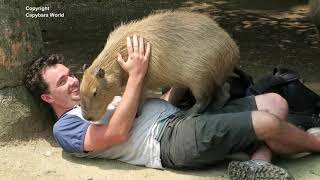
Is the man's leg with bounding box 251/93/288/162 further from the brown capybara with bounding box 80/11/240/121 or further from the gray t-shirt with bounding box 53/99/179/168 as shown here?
the gray t-shirt with bounding box 53/99/179/168

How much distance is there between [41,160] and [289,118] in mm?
2082

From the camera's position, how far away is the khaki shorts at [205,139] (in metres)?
3.95

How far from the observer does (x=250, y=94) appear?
481cm

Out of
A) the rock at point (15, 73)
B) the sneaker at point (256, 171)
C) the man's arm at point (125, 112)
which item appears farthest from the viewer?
Answer: the rock at point (15, 73)

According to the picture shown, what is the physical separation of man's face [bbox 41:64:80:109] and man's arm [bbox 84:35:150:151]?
487 millimetres

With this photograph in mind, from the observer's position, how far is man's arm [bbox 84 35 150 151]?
13.3 ft

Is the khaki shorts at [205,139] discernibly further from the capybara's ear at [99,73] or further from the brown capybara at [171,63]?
the capybara's ear at [99,73]

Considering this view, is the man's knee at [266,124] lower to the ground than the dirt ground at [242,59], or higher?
higher

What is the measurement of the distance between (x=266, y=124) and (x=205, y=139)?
44 centimetres

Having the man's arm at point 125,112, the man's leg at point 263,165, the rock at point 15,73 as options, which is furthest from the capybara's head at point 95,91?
the man's leg at point 263,165

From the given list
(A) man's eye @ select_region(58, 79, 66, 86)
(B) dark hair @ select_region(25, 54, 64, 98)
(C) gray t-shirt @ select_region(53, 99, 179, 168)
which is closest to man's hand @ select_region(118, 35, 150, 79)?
(C) gray t-shirt @ select_region(53, 99, 179, 168)

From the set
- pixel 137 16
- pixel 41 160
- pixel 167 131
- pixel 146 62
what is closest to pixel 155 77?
pixel 146 62

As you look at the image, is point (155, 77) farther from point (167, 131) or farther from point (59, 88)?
point (59, 88)

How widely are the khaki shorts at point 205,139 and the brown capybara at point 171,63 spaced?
34 centimetres
